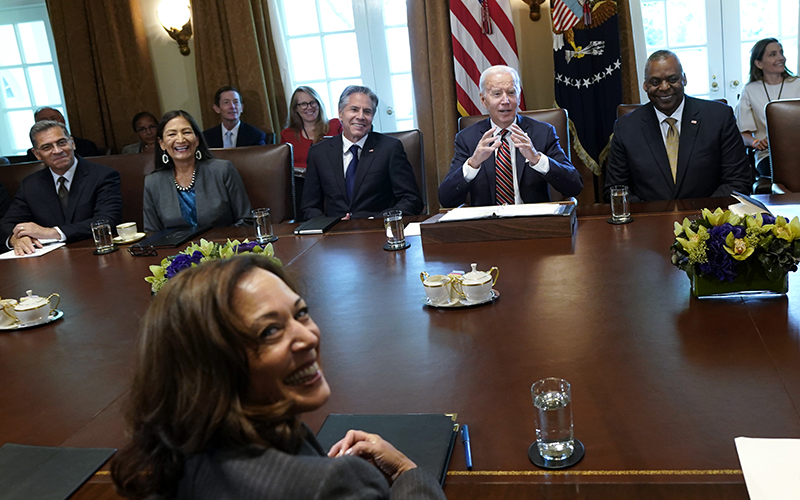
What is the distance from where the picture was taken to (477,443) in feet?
3.80

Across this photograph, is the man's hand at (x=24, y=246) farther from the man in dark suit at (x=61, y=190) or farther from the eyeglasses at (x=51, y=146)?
the eyeglasses at (x=51, y=146)

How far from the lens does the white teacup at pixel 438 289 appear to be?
5.97 feet

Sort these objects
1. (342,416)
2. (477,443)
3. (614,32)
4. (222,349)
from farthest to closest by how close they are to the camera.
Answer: (614,32), (342,416), (477,443), (222,349)

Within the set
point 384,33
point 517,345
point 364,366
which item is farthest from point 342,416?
point 384,33

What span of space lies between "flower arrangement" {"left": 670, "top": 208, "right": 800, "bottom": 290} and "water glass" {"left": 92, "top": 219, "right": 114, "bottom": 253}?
2.23m

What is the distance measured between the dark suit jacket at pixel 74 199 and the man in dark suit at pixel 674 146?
8.05 ft

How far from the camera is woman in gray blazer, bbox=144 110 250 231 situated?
11.3 feet

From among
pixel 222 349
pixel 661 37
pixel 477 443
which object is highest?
pixel 661 37

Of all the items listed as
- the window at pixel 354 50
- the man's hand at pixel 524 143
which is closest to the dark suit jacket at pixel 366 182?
the man's hand at pixel 524 143

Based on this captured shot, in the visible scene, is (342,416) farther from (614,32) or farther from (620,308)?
(614,32)

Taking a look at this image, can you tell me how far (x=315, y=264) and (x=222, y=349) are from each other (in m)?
1.59

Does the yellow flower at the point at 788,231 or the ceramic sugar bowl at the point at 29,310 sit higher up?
the yellow flower at the point at 788,231

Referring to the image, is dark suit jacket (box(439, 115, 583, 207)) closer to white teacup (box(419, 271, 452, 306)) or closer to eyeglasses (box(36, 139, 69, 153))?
white teacup (box(419, 271, 452, 306))

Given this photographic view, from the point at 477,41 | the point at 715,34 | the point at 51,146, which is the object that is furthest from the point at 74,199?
the point at 715,34
